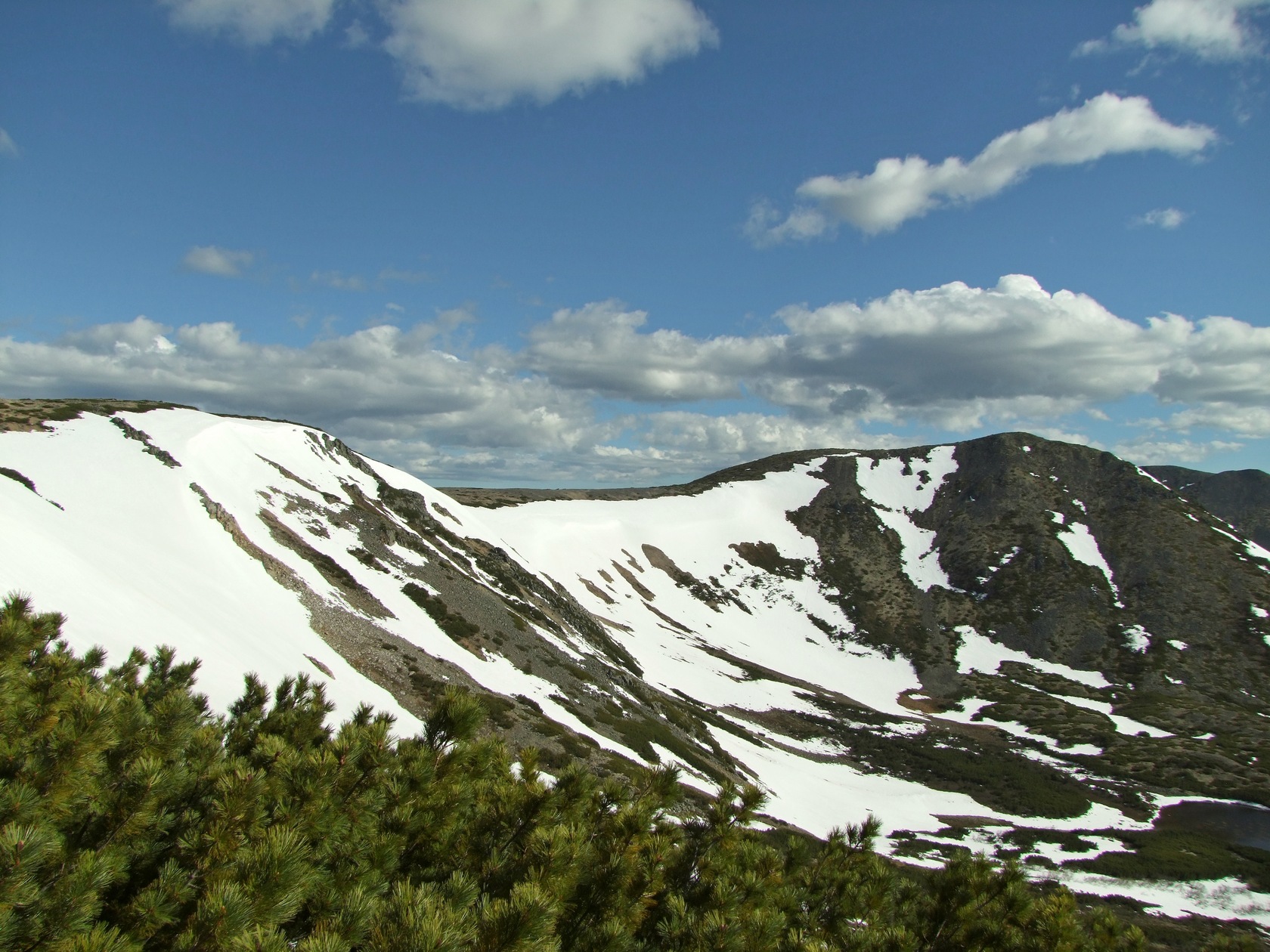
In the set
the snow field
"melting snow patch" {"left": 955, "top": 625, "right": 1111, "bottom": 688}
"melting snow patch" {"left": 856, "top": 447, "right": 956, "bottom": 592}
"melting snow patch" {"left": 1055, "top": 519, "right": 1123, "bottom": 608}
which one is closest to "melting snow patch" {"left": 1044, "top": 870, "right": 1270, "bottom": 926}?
the snow field

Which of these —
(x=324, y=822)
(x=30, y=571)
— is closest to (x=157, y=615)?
(x=30, y=571)

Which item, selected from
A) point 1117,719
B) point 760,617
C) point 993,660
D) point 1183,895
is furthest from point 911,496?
point 1183,895

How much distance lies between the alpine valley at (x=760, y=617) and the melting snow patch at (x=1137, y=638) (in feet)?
1.55

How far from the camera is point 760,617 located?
116 metres

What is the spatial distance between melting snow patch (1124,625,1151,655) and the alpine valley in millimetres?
474

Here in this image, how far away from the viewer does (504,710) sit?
121ft

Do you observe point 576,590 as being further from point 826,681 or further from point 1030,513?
point 1030,513

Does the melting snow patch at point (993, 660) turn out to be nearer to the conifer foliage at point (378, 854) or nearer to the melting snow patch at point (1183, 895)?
the melting snow patch at point (1183, 895)

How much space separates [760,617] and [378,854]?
374 feet

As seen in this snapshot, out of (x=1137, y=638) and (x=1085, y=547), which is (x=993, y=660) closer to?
(x=1137, y=638)

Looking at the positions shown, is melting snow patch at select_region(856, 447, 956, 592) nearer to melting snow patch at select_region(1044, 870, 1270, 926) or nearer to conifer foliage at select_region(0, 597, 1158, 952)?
melting snow patch at select_region(1044, 870, 1270, 926)

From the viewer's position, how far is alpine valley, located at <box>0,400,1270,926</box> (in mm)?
35125

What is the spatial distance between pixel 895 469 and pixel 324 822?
18646 cm

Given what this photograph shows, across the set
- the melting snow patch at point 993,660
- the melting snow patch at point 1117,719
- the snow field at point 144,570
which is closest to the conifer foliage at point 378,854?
the snow field at point 144,570
